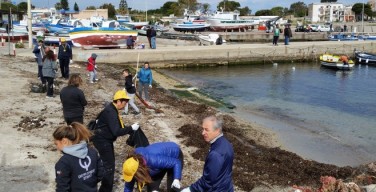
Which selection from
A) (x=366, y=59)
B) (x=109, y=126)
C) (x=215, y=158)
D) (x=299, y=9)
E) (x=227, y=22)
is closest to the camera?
(x=215, y=158)

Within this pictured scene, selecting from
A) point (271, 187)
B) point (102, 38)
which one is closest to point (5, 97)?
point (271, 187)

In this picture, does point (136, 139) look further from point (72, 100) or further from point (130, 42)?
point (130, 42)

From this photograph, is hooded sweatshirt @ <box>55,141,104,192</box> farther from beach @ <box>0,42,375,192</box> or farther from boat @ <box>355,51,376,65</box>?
boat @ <box>355,51,376,65</box>

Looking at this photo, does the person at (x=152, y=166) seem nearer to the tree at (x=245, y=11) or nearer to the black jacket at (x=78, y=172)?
the black jacket at (x=78, y=172)

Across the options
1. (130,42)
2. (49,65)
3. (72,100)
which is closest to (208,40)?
(130,42)

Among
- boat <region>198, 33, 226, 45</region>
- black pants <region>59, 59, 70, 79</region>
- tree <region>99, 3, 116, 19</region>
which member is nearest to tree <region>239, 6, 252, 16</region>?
tree <region>99, 3, 116, 19</region>

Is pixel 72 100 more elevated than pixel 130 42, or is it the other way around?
pixel 130 42

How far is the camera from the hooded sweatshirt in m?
4.37

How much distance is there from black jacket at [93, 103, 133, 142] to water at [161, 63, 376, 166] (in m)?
7.94

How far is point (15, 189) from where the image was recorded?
754 centimetres

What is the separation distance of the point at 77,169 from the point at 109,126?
1.95 m

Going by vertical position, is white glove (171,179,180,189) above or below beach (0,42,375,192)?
above

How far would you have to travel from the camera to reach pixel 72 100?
819cm

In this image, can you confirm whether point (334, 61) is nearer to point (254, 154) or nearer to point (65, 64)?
point (65, 64)
